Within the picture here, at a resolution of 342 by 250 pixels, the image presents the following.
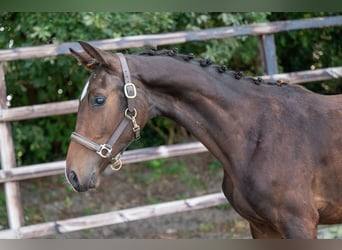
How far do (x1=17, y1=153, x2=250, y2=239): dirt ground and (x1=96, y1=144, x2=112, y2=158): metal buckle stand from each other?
2813 mm

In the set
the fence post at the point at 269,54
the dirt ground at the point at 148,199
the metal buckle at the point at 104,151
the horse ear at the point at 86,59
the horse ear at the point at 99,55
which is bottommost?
the dirt ground at the point at 148,199

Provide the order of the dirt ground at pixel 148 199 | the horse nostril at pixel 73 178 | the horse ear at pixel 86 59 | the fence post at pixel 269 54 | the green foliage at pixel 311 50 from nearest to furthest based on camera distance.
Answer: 1. the horse nostril at pixel 73 178
2. the horse ear at pixel 86 59
3. the fence post at pixel 269 54
4. the dirt ground at pixel 148 199
5. the green foliage at pixel 311 50

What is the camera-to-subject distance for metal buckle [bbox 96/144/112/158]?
Result: 7.07 ft

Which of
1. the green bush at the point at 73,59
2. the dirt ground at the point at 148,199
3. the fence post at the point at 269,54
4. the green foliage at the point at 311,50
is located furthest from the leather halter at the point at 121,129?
the green foliage at the point at 311,50

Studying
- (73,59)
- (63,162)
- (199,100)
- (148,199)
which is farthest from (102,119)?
(148,199)

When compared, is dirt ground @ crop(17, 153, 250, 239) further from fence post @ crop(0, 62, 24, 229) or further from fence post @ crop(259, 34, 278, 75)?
fence post @ crop(259, 34, 278, 75)

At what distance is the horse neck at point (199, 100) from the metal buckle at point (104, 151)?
11.0 inches

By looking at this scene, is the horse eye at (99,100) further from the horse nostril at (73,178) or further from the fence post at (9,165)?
the fence post at (9,165)

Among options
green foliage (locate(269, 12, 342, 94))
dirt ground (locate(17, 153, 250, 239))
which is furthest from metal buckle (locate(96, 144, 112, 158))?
green foliage (locate(269, 12, 342, 94))

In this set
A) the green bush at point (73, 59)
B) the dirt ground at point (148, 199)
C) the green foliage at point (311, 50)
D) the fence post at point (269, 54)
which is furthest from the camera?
the green foliage at point (311, 50)

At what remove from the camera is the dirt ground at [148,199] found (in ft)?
16.8

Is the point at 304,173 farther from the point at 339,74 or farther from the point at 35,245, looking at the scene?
the point at 339,74

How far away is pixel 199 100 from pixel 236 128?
0.71 ft
